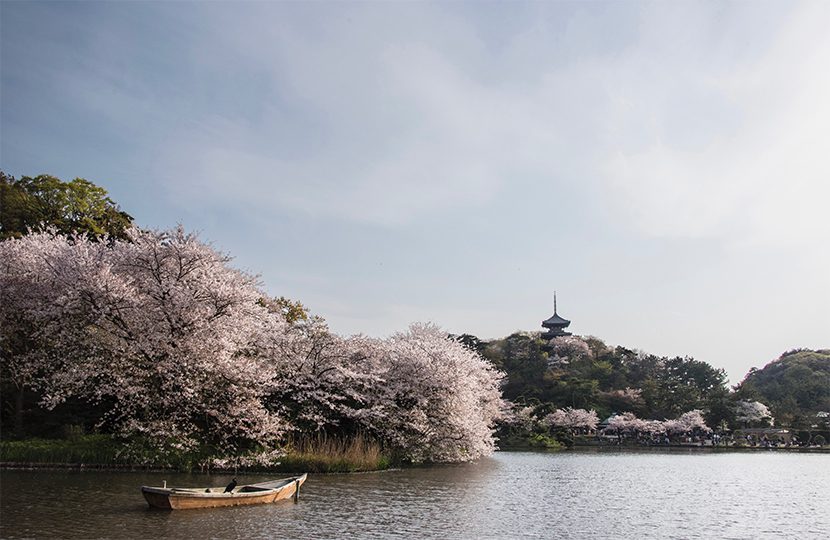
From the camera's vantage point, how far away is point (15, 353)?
2781cm

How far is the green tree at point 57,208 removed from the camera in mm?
37094

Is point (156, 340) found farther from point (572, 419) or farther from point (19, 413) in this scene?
point (572, 419)

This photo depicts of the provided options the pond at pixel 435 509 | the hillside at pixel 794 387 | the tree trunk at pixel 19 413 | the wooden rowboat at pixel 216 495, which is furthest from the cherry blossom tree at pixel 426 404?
the hillside at pixel 794 387

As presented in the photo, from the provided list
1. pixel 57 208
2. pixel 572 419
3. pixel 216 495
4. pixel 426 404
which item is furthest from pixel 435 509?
pixel 572 419

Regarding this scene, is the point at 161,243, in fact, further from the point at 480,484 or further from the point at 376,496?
the point at 480,484

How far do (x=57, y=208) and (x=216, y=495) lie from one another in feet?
92.5

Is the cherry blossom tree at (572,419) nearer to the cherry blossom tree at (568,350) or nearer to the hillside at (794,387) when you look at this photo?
the hillside at (794,387)

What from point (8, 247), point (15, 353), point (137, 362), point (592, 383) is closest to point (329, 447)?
point (137, 362)

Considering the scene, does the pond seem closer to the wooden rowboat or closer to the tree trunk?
the wooden rowboat

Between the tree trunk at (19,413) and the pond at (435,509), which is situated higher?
the tree trunk at (19,413)

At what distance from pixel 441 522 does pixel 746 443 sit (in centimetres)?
5900

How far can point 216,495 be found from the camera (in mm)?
17062

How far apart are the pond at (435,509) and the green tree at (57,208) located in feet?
60.8

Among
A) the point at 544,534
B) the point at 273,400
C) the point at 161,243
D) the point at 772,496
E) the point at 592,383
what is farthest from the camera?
the point at 592,383
